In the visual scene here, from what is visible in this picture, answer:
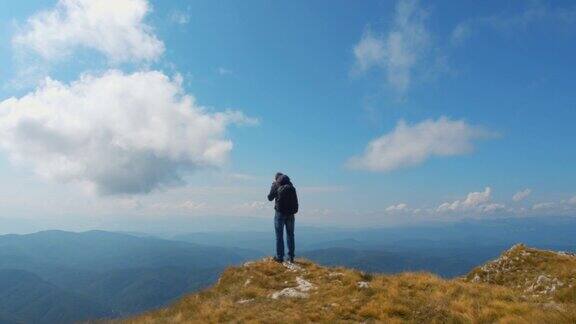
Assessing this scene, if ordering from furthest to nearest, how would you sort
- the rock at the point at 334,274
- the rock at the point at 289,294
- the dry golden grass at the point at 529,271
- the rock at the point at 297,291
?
the dry golden grass at the point at 529,271
the rock at the point at 334,274
the rock at the point at 297,291
the rock at the point at 289,294

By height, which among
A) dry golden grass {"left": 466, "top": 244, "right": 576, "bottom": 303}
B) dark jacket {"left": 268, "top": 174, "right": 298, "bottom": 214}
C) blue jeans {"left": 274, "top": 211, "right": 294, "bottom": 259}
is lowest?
dry golden grass {"left": 466, "top": 244, "right": 576, "bottom": 303}

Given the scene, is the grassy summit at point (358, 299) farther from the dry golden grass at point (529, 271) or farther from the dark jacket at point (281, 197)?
the dark jacket at point (281, 197)

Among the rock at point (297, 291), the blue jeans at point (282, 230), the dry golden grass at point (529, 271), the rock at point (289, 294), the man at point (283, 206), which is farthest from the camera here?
the blue jeans at point (282, 230)

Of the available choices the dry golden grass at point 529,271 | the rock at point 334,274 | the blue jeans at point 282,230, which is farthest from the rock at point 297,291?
the dry golden grass at point 529,271

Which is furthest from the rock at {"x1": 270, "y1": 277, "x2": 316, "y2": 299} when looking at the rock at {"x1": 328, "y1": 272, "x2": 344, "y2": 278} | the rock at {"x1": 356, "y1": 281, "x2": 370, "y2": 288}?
the rock at {"x1": 356, "y1": 281, "x2": 370, "y2": 288}

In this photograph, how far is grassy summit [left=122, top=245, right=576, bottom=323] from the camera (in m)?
11.6

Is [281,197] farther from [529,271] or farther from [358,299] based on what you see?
[529,271]

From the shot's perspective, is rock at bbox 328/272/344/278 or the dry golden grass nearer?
rock at bbox 328/272/344/278

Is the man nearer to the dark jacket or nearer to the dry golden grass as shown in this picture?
the dark jacket

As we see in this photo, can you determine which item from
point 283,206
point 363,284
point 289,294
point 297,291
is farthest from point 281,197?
point 363,284

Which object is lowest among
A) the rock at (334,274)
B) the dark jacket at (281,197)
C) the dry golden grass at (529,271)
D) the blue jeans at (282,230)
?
the dry golden grass at (529,271)

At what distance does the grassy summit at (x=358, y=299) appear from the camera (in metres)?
11.6

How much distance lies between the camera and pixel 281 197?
843 inches

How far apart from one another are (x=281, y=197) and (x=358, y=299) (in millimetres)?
8349
